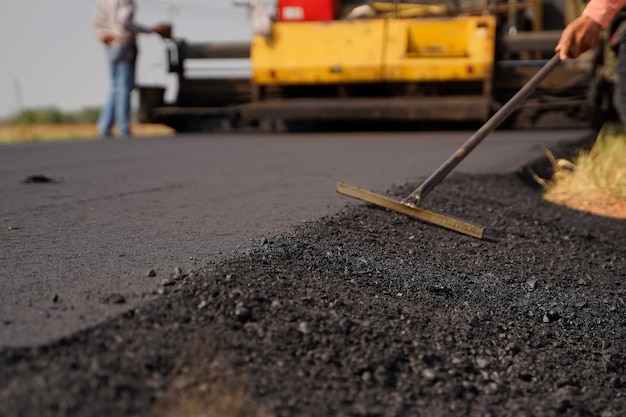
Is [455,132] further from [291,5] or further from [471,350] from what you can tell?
[471,350]

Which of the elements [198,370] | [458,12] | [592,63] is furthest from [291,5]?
[198,370]

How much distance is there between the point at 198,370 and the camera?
1.64 meters

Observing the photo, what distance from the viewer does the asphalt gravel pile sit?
1.56 m

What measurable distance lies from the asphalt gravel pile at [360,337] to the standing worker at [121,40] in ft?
23.5

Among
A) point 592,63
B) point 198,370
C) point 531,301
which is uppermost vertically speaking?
point 592,63

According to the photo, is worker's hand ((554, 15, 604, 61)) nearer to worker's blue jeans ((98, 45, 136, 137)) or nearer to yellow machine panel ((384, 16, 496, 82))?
yellow machine panel ((384, 16, 496, 82))

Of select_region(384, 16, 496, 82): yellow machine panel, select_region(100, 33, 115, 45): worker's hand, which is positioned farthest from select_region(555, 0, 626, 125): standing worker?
select_region(100, 33, 115, 45): worker's hand

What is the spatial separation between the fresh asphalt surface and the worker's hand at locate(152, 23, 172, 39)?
2.48 metres

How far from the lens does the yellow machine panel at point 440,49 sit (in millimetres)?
8477

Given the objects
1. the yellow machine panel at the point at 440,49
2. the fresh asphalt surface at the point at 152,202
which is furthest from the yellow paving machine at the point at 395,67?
the fresh asphalt surface at the point at 152,202

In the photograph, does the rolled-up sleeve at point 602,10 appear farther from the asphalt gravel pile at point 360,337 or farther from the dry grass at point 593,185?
the dry grass at point 593,185

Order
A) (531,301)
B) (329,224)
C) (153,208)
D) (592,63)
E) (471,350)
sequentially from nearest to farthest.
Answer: (471,350) → (531,301) → (329,224) → (153,208) → (592,63)

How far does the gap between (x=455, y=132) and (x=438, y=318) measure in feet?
21.7

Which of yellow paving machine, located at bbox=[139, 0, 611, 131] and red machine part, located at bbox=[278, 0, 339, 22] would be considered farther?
red machine part, located at bbox=[278, 0, 339, 22]
